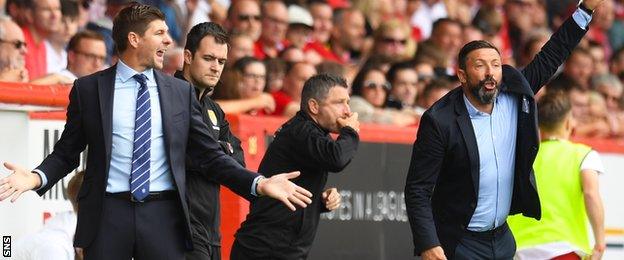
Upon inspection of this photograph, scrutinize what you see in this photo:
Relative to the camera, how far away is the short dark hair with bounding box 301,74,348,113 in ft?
25.6

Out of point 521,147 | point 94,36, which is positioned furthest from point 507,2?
point 521,147

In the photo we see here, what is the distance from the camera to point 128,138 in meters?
5.96

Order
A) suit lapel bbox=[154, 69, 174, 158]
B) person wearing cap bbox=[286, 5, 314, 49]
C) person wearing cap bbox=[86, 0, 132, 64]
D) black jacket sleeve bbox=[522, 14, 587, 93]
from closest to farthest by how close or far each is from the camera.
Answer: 1. suit lapel bbox=[154, 69, 174, 158]
2. black jacket sleeve bbox=[522, 14, 587, 93]
3. person wearing cap bbox=[86, 0, 132, 64]
4. person wearing cap bbox=[286, 5, 314, 49]

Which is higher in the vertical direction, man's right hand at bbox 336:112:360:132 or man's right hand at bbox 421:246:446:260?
man's right hand at bbox 336:112:360:132

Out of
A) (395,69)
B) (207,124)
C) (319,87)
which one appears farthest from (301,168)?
(395,69)

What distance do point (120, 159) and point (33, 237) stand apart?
1.65m

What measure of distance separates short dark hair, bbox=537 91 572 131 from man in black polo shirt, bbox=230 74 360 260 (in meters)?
1.89

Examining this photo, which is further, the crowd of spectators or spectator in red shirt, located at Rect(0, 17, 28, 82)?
the crowd of spectators

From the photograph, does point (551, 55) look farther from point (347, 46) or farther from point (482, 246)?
point (347, 46)

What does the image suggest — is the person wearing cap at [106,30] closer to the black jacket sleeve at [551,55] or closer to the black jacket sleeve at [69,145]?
the black jacket sleeve at [551,55]

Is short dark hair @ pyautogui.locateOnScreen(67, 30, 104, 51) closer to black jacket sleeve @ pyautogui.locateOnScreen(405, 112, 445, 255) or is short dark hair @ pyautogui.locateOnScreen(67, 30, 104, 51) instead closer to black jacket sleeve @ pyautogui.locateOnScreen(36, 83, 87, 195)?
black jacket sleeve @ pyautogui.locateOnScreen(405, 112, 445, 255)

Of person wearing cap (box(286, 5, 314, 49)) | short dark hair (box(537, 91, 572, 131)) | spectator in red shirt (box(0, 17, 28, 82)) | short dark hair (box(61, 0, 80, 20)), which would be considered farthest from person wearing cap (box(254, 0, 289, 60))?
short dark hair (box(537, 91, 572, 131))

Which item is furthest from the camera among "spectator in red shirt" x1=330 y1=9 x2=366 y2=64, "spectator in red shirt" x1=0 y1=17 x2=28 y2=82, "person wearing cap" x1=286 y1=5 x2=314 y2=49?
"spectator in red shirt" x1=330 y1=9 x2=366 y2=64

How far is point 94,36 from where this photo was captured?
1016 cm
